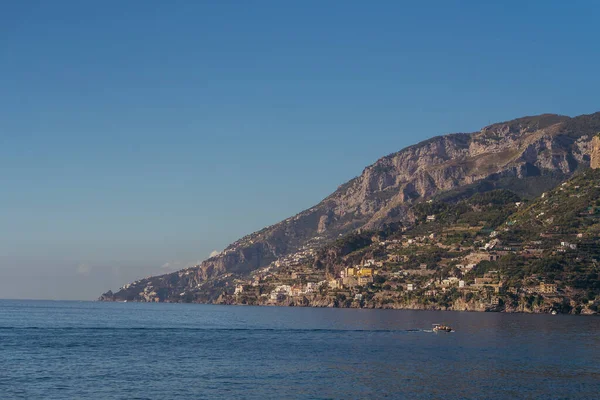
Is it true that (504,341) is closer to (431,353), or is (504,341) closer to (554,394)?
(431,353)

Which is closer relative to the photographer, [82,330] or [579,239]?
[82,330]

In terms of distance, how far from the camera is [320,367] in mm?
74625

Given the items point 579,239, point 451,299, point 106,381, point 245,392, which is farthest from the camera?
point 451,299

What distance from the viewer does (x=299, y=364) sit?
76750 mm

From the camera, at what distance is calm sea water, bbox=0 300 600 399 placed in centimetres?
6066

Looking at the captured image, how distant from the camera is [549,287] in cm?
16888

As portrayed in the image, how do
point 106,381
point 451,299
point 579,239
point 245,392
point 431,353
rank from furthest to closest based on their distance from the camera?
point 451,299
point 579,239
point 431,353
point 106,381
point 245,392

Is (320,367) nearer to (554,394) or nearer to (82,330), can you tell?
(554,394)

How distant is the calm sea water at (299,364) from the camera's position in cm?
6066

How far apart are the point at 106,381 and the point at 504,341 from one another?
54939 mm

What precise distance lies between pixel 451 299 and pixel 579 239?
111ft

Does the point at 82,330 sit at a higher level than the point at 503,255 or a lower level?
lower

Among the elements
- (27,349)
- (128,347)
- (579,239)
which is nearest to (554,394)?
(128,347)

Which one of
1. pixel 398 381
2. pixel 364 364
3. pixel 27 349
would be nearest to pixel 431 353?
pixel 364 364
